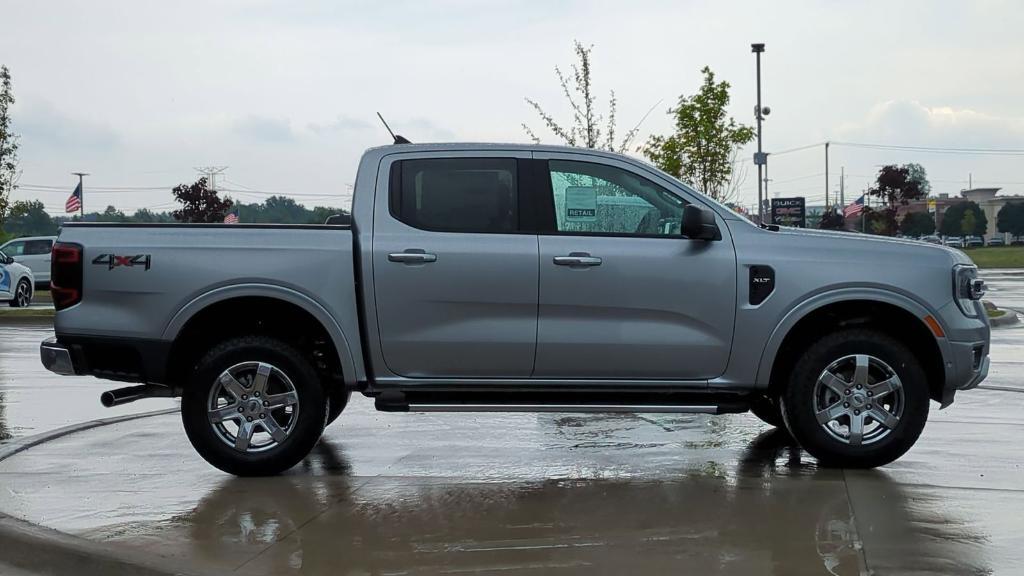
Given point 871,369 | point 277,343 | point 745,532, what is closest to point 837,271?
point 871,369

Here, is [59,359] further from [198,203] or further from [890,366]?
[198,203]

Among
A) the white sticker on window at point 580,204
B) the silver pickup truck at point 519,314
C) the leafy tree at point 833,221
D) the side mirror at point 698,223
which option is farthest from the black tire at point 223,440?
the leafy tree at point 833,221

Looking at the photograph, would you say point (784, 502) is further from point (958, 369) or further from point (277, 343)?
point (277, 343)

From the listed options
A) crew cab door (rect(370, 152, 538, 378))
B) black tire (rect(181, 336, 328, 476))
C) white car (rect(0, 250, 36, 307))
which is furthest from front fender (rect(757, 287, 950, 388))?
white car (rect(0, 250, 36, 307))

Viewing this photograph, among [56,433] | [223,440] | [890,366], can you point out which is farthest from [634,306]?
[56,433]

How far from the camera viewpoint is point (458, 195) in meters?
7.23

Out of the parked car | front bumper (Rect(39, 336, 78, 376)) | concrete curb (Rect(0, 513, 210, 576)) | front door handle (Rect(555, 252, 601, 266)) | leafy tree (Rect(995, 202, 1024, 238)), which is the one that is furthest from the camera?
leafy tree (Rect(995, 202, 1024, 238))

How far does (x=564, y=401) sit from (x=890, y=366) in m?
1.97

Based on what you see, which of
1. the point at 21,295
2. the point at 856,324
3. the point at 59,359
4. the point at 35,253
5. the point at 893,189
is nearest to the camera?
the point at 59,359

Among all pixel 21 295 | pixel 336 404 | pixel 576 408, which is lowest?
pixel 21 295

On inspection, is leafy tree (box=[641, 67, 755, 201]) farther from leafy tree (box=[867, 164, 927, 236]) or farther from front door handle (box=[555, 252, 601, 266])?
leafy tree (box=[867, 164, 927, 236])

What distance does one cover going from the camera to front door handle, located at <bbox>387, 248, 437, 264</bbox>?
6977 mm

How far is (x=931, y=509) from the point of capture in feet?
19.8

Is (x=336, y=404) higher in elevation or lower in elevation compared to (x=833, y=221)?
lower
